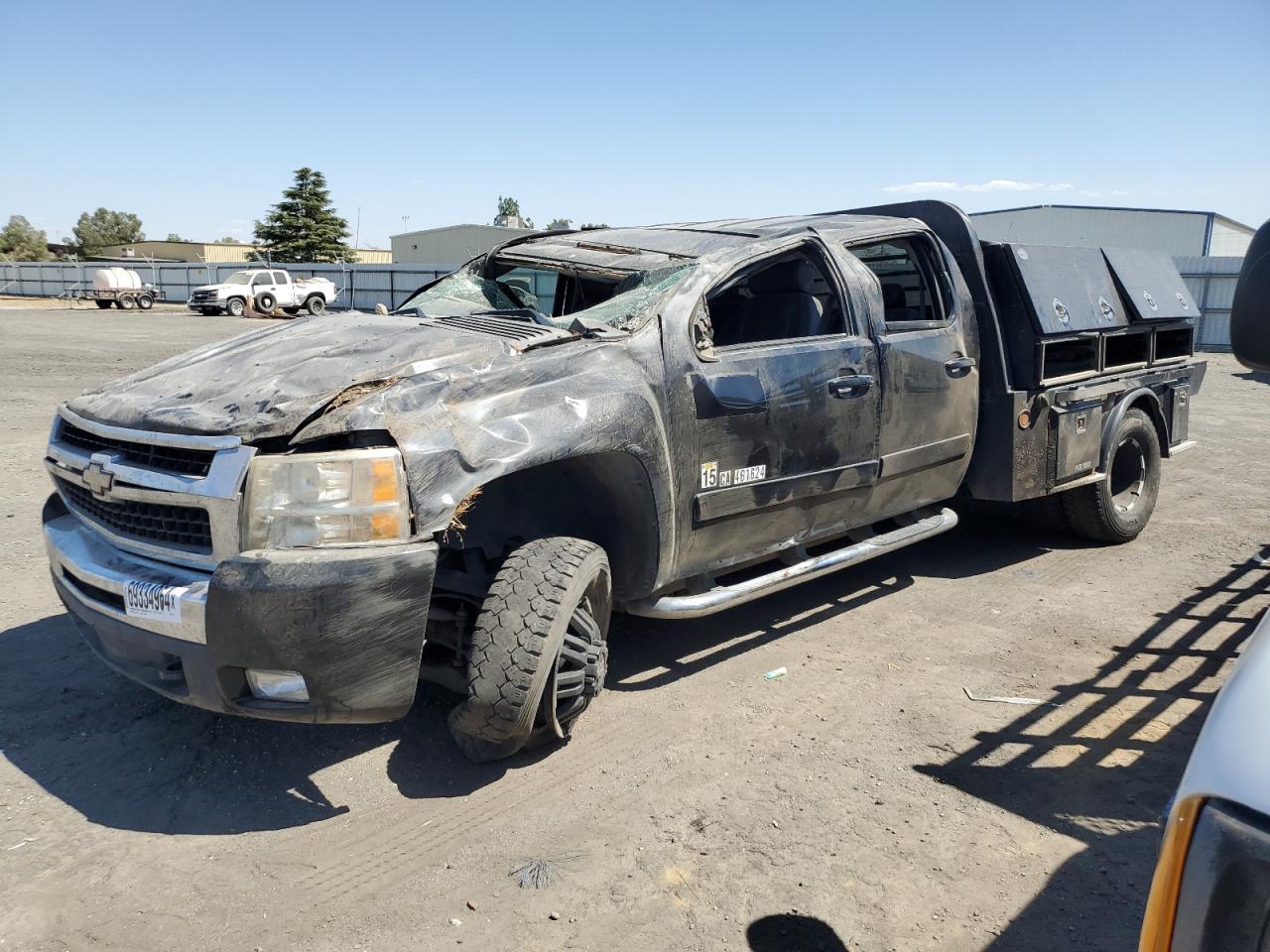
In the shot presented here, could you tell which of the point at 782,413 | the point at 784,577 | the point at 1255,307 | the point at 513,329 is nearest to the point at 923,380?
the point at 782,413

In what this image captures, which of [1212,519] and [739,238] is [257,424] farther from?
[1212,519]

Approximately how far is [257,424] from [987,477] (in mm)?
3942

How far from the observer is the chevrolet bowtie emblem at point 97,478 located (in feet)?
10.2

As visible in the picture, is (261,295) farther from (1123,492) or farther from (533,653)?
(533,653)

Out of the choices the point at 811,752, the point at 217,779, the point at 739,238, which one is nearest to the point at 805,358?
the point at 739,238

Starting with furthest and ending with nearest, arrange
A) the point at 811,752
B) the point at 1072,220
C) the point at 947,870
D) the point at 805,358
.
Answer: the point at 1072,220 < the point at 805,358 < the point at 811,752 < the point at 947,870

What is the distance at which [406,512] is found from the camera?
9.37 ft

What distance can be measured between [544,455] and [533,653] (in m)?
0.65

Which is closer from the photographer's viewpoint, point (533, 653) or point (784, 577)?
point (533, 653)

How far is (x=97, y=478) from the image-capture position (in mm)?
3139

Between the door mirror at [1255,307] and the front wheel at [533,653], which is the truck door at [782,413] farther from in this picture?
the door mirror at [1255,307]

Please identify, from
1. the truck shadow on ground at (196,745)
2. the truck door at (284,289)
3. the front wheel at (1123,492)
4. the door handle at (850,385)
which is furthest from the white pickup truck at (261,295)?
the door handle at (850,385)

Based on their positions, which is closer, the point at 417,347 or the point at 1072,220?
the point at 417,347

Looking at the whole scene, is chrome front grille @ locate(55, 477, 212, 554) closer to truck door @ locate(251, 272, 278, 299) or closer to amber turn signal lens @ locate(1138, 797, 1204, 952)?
amber turn signal lens @ locate(1138, 797, 1204, 952)
